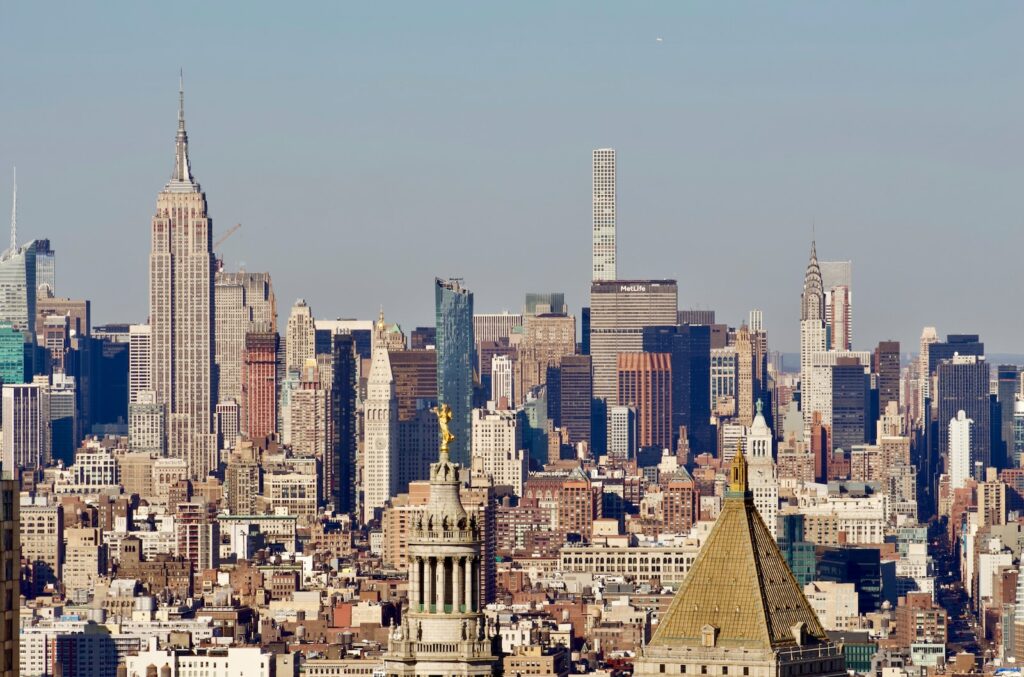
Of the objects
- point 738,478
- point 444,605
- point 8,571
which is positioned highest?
point 738,478

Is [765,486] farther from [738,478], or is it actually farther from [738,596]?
[738,596]

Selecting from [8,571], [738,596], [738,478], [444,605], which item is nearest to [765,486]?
[738,478]

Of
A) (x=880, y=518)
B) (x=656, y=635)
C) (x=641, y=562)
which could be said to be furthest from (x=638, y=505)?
(x=656, y=635)

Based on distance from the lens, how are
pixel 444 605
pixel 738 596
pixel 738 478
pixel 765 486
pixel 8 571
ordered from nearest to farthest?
1. pixel 8 571
2. pixel 444 605
3. pixel 738 596
4. pixel 738 478
5. pixel 765 486

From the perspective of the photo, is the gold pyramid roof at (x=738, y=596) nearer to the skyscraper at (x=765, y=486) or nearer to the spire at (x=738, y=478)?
the spire at (x=738, y=478)

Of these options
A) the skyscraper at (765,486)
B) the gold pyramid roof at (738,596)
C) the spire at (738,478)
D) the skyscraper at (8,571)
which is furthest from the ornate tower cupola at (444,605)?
the skyscraper at (765,486)

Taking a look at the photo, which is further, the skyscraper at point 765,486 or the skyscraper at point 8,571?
the skyscraper at point 765,486

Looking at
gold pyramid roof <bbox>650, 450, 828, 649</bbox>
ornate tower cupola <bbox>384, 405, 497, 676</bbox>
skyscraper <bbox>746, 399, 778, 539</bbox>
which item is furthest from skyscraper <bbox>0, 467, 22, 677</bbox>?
skyscraper <bbox>746, 399, 778, 539</bbox>

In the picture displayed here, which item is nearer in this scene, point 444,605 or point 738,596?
point 444,605
